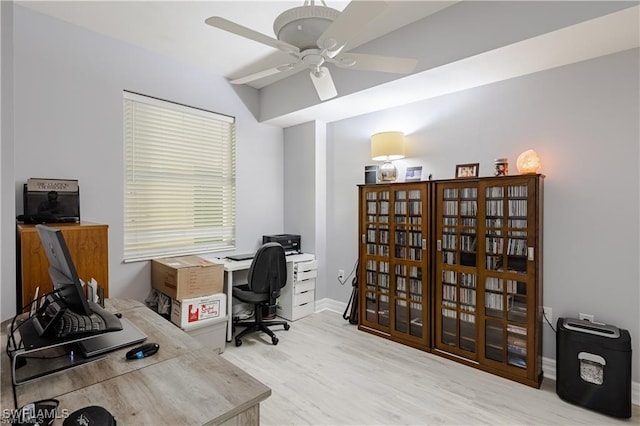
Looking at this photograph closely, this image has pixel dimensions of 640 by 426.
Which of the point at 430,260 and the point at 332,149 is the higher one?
the point at 332,149

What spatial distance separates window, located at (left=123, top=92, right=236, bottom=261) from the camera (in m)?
3.09

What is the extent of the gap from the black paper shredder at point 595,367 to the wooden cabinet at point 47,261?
10.5 ft

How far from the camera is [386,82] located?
110 inches

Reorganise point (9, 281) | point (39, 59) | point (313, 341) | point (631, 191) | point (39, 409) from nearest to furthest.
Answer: point (39, 409) < point (9, 281) < point (631, 191) < point (39, 59) < point (313, 341)

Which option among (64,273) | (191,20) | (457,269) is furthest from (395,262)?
(191,20)

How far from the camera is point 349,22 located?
141cm

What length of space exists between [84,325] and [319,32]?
168cm

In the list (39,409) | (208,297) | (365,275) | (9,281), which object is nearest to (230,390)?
(39,409)

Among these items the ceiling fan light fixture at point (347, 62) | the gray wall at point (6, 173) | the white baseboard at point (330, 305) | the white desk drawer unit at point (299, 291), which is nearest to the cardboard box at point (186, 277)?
the white desk drawer unit at point (299, 291)

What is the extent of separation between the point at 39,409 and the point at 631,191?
330 cm

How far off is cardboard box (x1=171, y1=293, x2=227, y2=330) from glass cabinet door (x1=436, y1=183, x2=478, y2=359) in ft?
6.57

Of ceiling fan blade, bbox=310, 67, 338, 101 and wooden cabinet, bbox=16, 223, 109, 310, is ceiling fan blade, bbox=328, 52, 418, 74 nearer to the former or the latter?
ceiling fan blade, bbox=310, 67, 338, 101

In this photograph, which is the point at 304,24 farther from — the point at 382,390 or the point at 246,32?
the point at 382,390

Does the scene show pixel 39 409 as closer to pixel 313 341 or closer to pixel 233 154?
pixel 313 341
